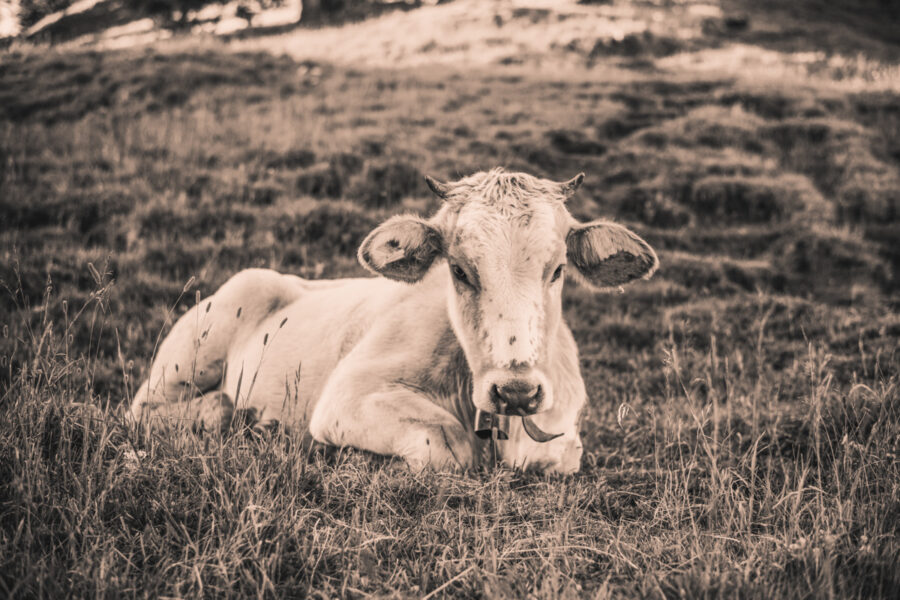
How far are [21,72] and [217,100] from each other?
5.30m

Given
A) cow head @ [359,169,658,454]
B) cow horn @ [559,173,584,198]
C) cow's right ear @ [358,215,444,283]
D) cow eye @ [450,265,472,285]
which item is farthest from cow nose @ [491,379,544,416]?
cow horn @ [559,173,584,198]

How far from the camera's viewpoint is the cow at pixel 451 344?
12.2ft

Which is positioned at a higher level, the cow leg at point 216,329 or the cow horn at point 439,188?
the cow horn at point 439,188

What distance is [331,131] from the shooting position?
12.6 meters

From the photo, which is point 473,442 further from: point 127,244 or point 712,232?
point 712,232

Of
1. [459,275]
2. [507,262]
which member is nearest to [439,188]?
[459,275]

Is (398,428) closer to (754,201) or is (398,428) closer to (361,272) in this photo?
(361,272)

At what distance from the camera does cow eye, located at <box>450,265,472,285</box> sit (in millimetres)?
4082

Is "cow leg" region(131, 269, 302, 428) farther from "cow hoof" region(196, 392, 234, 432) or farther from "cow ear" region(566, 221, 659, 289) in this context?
"cow ear" region(566, 221, 659, 289)

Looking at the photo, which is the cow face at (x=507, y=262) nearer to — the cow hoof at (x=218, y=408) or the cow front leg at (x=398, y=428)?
the cow front leg at (x=398, y=428)

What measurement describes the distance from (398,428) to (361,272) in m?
4.68

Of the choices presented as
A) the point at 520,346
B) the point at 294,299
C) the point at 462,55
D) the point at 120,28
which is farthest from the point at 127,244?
the point at 120,28

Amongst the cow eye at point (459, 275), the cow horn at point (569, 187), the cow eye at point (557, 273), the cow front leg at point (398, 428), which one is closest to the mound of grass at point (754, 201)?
the cow horn at point (569, 187)

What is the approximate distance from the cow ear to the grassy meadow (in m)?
0.75
